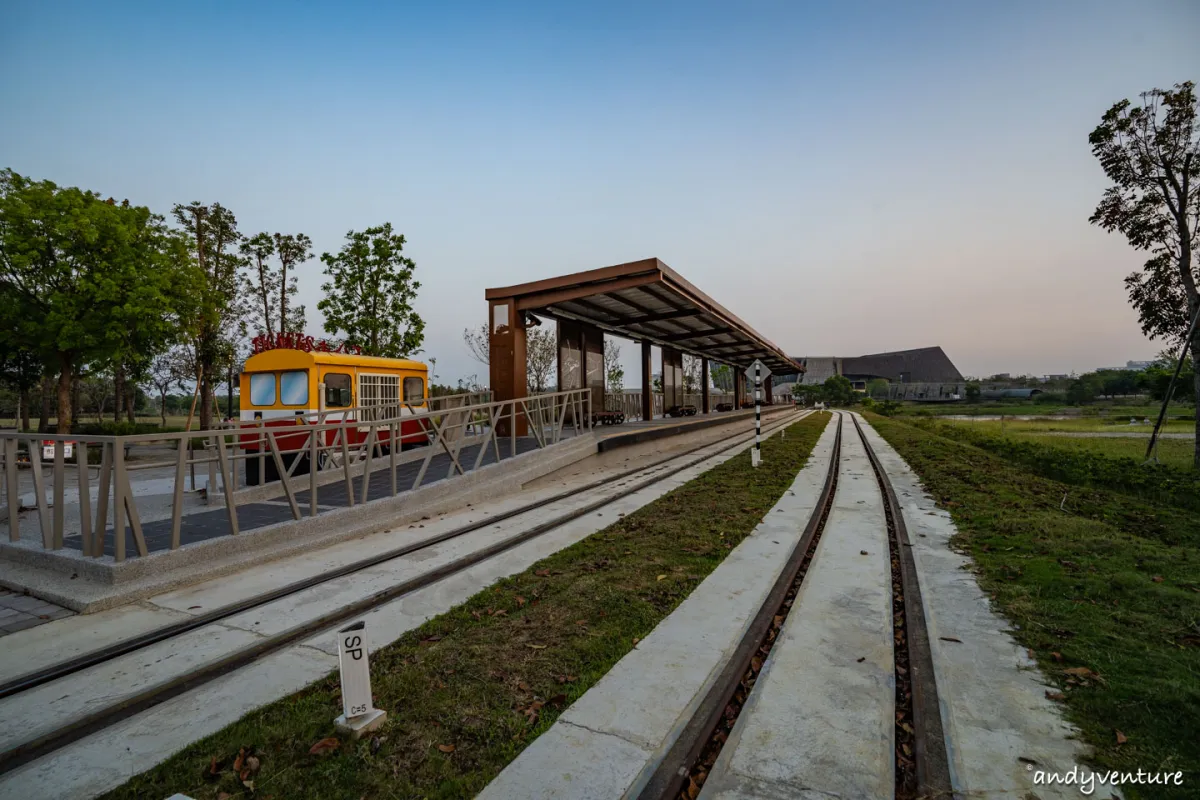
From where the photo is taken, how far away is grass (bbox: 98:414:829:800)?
2393mm

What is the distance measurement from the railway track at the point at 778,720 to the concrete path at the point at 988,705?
0.28ft

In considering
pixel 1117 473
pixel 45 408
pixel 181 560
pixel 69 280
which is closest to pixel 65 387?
pixel 69 280

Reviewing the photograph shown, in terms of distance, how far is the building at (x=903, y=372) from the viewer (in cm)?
10700

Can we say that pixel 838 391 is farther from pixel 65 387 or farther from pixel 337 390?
pixel 65 387

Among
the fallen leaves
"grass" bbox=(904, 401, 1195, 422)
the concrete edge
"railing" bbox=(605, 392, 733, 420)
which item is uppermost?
"railing" bbox=(605, 392, 733, 420)

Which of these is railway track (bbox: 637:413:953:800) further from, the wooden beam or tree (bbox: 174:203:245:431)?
tree (bbox: 174:203:245:431)

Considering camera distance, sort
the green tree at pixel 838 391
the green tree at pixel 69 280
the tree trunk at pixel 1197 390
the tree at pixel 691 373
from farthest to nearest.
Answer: the green tree at pixel 838 391 → the tree at pixel 691 373 → the green tree at pixel 69 280 → the tree trunk at pixel 1197 390

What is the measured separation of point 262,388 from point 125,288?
10949 millimetres

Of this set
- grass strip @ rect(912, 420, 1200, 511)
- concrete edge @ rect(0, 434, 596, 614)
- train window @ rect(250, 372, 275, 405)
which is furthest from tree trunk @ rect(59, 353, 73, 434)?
grass strip @ rect(912, 420, 1200, 511)

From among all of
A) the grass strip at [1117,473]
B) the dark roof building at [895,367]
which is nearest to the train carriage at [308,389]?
the grass strip at [1117,473]

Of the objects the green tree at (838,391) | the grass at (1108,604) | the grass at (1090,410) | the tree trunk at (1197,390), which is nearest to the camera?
the grass at (1108,604)

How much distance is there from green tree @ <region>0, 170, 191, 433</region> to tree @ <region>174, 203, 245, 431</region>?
7.28 feet

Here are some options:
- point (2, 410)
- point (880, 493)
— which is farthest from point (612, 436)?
point (2, 410)

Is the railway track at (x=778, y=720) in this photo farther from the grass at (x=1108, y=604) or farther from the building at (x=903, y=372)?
the building at (x=903, y=372)
